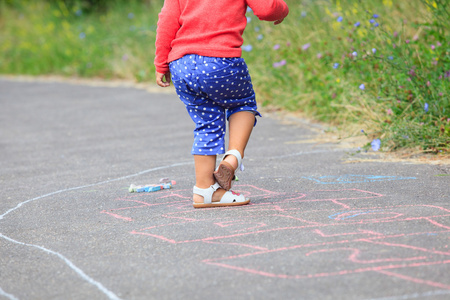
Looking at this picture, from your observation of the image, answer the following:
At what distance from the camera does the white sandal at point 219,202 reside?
397cm

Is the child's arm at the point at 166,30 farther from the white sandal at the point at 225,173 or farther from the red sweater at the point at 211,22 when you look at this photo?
the white sandal at the point at 225,173

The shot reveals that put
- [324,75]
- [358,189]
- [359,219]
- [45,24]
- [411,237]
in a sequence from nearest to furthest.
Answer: [411,237] < [359,219] < [358,189] < [324,75] < [45,24]

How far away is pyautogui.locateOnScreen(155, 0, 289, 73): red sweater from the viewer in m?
3.82

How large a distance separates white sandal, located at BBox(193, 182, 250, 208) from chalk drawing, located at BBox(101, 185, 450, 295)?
0.07 meters

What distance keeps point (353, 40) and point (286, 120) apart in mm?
1385

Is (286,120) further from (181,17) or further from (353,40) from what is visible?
(181,17)

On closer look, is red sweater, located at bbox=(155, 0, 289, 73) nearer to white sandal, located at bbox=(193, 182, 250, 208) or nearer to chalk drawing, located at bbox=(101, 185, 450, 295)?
white sandal, located at bbox=(193, 182, 250, 208)

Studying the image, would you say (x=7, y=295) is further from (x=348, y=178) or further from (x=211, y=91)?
(x=348, y=178)

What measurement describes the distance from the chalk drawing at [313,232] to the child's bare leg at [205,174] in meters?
0.09

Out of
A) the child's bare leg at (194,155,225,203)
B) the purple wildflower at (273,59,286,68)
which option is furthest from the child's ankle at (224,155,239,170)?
the purple wildflower at (273,59,286,68)

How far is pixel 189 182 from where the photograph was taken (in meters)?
4.80

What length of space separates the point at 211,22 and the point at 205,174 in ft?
2.96

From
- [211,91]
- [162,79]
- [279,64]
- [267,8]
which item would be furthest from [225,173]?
[279,64]

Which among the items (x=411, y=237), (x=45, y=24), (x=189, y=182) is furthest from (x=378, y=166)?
(x=45, y=24)
